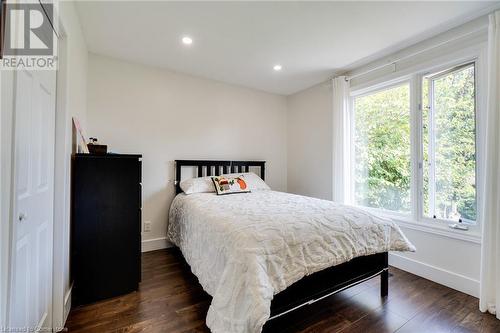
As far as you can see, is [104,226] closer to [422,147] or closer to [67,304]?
[67,304]

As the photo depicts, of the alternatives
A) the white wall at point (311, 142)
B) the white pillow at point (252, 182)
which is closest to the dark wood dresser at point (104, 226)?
the white pillow at point (252, 182)

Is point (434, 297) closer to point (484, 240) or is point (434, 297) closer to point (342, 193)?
point (484, 240)

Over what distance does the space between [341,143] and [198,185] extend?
203cm

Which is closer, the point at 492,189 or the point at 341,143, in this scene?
the point at 492,189

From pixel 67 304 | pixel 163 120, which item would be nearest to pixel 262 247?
pixel 67 304

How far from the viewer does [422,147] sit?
2461 mm

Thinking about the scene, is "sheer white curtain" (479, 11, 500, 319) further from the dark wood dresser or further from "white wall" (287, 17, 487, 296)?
the dark wood dresser

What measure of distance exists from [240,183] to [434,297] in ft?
7.55

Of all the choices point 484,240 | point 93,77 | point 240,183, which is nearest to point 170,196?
point 240,183

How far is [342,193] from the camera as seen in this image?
3.12m

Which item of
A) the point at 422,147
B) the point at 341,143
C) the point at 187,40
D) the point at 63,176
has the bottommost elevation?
the point at 63,176

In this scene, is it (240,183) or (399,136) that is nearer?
(399,136)

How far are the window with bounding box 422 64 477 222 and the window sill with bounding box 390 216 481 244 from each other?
11 centimetres

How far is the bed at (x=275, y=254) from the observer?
1.27m
